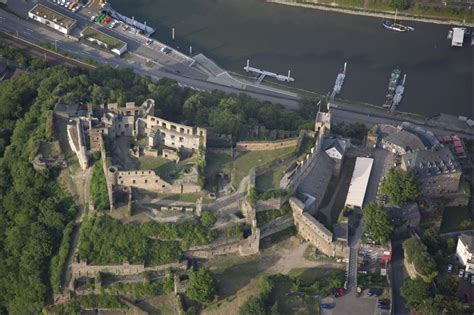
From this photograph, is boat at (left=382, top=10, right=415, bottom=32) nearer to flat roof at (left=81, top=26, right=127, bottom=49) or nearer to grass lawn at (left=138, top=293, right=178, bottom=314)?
flat roof at (left=81, top=26, right=127, bottom=49)

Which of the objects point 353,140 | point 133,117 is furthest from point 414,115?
point 133,117

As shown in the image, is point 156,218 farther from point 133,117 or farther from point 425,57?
point 425,57

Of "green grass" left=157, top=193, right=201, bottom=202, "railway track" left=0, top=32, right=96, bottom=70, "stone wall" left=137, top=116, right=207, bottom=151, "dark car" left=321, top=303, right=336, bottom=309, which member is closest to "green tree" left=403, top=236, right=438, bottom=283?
"dark car" left=321, top=303, right=336, bottom=309

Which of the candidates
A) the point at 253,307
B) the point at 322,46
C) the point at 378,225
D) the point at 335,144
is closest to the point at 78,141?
the point at 335,144

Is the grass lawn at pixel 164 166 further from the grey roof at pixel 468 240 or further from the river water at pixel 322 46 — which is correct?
the river water at pixel 322 46

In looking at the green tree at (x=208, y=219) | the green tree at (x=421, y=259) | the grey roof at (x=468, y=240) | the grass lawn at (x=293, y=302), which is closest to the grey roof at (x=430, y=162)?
the grey roof at (x=468, y=240)

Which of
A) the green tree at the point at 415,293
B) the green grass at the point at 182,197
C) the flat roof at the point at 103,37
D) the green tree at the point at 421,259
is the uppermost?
the flat roof at the point at 103,37
